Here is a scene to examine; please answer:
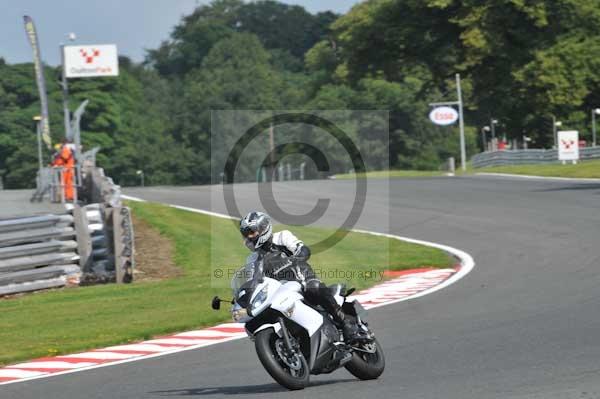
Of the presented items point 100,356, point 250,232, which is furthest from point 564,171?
point 250,232

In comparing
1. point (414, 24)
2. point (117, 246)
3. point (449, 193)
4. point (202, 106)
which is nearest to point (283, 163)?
point (414, 24)

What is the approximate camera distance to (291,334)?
28.7 ft

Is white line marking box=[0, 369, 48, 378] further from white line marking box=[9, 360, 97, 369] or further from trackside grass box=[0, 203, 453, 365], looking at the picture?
trackside grass box=[0, 203, 453, 365]

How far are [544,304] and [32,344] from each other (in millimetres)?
5674

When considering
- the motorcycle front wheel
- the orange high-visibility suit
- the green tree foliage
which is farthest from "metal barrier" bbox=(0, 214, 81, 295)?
the green tree foliage

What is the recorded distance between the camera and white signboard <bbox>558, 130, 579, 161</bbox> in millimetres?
45312

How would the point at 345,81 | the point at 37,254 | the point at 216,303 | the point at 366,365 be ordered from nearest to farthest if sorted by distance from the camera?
the point at 366,365
the point at 216,303
the point at 37,254
the point at 345,81

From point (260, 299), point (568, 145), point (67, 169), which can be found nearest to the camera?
point (260, 299)

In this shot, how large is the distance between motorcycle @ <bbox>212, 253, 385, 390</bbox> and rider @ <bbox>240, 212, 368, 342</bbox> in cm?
6

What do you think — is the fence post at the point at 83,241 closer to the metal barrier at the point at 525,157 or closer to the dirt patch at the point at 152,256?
Result: the dirt patch at the point at 152,256

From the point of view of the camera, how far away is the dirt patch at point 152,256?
19141 millimetres

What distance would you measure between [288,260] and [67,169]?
1955 cm

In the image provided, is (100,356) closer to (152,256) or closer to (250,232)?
(250,232)

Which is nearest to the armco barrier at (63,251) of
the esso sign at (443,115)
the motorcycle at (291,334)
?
the motorcycle at (291,334)
